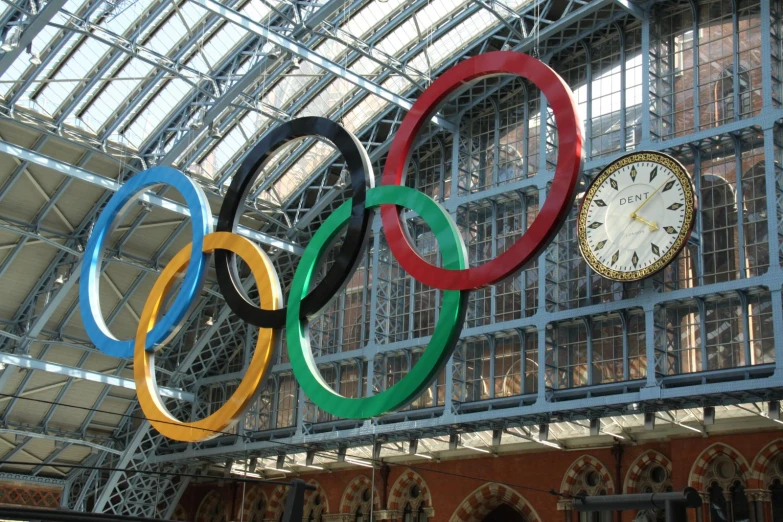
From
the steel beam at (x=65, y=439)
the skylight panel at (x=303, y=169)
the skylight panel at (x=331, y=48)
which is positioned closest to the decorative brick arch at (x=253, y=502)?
the steel beam at (x=65, y=439)

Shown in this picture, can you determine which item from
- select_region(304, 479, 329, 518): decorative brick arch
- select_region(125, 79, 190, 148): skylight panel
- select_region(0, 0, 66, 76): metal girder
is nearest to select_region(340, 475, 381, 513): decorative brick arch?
select_region(304, 479, 329, 518): decorative brick arch

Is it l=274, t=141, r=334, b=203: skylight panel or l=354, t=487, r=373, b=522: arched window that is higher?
l=274, t=141, r=334, b=203: skylight panel

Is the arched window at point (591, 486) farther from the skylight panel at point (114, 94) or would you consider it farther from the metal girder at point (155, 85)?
the skylight panel at point (114, 94)

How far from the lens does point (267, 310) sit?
18734mm

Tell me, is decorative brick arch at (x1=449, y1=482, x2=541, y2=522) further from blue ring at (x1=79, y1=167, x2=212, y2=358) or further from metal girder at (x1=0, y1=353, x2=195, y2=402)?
blue ring at (x1=79, y1=167, x2=212, y2=358)

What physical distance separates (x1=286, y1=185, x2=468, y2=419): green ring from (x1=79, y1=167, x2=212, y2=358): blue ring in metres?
2.50

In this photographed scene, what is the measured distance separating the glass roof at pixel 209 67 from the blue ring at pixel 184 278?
8190 mm

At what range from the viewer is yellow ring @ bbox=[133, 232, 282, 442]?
18125mm

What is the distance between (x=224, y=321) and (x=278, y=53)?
12778 mm

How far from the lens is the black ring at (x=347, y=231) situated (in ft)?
59.0

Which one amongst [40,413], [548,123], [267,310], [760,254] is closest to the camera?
[267,310]

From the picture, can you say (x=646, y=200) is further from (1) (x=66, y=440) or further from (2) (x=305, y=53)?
(1) (x=66, y=440)

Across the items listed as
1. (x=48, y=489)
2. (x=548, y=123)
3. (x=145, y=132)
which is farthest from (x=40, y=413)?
(x=548, y=123)

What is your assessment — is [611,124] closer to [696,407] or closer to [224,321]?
[696,407]
